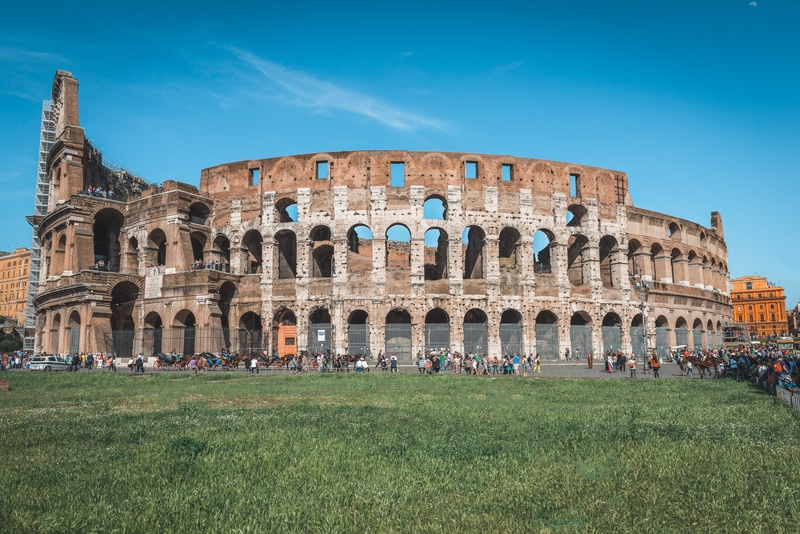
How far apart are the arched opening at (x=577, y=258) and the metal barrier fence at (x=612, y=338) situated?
3.53 meters

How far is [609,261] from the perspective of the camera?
40.7m

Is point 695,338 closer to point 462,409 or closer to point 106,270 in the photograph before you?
point 462,409

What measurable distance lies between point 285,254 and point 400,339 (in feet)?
32.0

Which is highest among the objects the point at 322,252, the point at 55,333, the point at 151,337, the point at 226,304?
the point at 322,252

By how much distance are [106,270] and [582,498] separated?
3937cm

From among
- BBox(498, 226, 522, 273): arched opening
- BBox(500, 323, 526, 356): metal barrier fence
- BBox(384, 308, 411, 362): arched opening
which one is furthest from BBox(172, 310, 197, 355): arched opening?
BBox(498, 226, 522, 273): arched opening

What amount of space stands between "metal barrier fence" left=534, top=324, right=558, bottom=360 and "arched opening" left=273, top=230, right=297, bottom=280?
51.7 feet

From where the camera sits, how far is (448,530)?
181 inches

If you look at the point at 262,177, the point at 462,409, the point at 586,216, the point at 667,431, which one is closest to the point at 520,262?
the point at 586,216

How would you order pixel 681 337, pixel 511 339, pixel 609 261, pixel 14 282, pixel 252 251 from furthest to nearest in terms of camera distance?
pixel 14 282 < pixel 681 337 < pixel 609 261 < pixel 252 251 < pixel 511 339

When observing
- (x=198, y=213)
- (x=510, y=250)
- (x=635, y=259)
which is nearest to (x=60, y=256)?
(x=198, y=213)

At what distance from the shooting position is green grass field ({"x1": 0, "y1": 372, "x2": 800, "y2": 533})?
4.86 m

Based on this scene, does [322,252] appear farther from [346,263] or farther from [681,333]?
[681,333]

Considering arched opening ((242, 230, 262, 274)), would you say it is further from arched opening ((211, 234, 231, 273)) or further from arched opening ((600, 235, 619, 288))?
arched opening ((600, 235, 619, 288))
